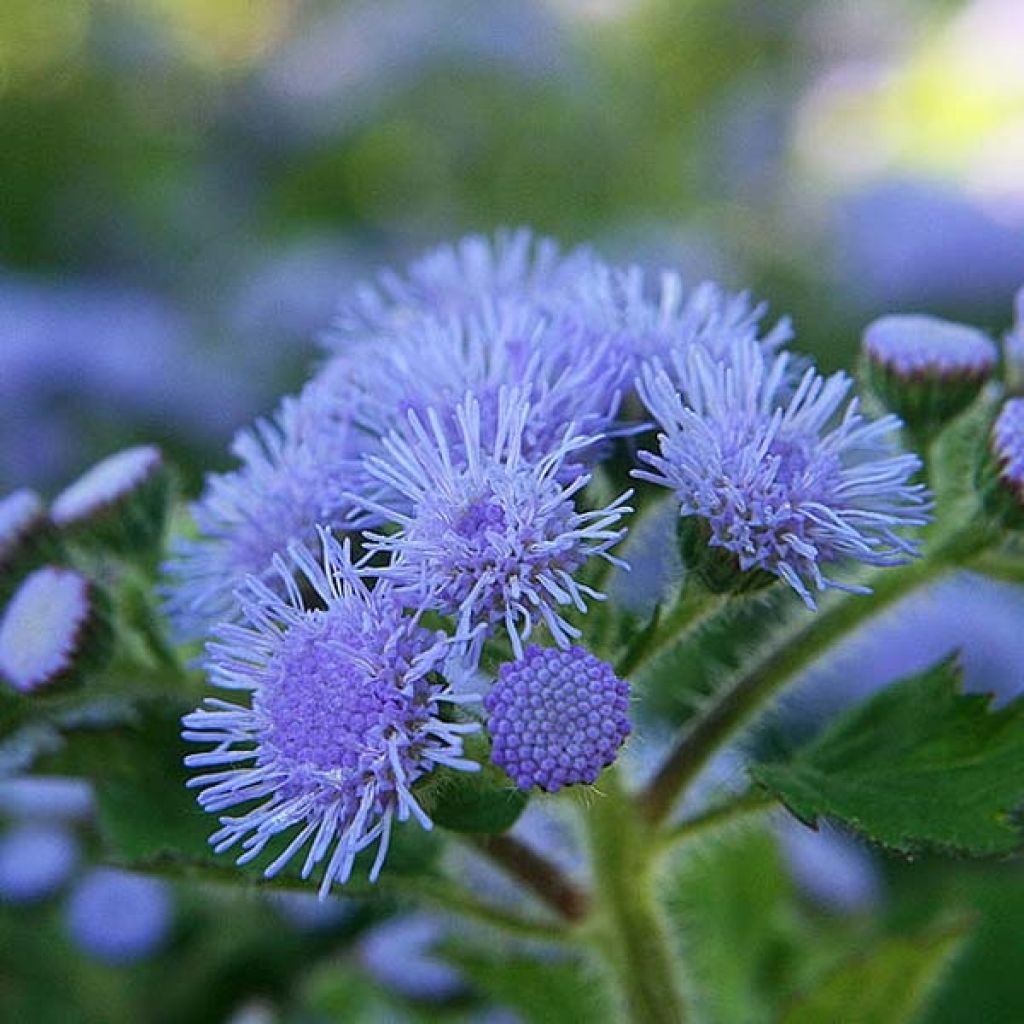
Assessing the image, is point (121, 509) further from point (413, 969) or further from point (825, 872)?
point (825, 872)

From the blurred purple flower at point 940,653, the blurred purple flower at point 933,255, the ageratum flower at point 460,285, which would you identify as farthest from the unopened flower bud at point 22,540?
the blurred purple flower at point 933,255

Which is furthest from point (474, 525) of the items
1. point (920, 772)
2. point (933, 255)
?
point (933, 255)

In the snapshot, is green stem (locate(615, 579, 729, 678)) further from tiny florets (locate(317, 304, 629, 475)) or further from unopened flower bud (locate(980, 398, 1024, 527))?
unopened flower bud (locate(980, 398, 1024, 527))

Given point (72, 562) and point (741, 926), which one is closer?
point (72, 562)

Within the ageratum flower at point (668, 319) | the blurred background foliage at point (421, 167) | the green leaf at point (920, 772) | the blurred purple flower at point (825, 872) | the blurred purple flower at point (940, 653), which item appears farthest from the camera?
the blurred background foliage at point (421, 167)

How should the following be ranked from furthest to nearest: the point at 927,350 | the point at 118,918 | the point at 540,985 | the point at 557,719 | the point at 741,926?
the point at 118,918 < the point at 741,926 < the point at 540,985 < the point at 927,350 < the point at 557,719

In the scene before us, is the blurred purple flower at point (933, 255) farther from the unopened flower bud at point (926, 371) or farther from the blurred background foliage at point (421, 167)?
the unopened flower bud at point (926, 371)

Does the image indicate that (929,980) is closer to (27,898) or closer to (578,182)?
(27,898)
